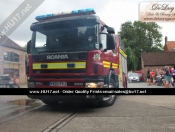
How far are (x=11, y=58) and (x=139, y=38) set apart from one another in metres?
1.84

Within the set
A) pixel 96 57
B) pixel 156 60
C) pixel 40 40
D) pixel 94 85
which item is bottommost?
pixel 94 85

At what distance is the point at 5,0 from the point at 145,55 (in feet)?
7.04

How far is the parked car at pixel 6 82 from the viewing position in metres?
3.11

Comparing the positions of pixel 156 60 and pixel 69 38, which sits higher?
pixel 69 38

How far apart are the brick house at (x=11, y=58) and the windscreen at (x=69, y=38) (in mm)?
763

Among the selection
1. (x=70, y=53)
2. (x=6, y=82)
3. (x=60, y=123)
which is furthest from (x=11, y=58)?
(x=60, y=123)

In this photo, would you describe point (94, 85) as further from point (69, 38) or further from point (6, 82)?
point (6, 82)

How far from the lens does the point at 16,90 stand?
3.46 meters

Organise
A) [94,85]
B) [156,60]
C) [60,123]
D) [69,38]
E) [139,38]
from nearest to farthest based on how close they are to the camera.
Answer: [139,38] → [156,60] → [60,123] → [94,85] → [69,38]

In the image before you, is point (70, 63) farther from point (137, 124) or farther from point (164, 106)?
A: point (164, 106)

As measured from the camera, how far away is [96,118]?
4.18 meters

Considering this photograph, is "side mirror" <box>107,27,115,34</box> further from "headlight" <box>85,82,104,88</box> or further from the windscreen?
"headlight" <box>85,82,104,88</box>

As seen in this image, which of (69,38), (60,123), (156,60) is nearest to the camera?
(156,60)

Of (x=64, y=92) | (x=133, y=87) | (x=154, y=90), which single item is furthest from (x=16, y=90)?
(x=154, y=90)
